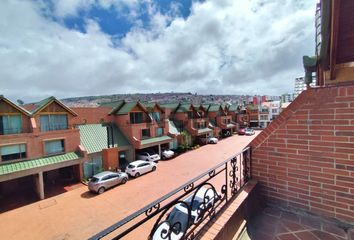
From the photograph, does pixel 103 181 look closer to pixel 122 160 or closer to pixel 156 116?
pixel 122 160

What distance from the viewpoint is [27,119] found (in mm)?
13867

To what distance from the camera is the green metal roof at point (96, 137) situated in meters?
17.6

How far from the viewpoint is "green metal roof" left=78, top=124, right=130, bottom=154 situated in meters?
17.6

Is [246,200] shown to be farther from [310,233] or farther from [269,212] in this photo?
[310,233]

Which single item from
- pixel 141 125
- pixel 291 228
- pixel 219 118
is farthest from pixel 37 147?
pixel 219 118

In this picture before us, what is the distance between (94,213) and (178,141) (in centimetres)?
1696

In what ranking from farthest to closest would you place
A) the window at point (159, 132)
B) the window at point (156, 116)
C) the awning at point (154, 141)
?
the window at point (156, 116), the window at point (159, 132), the awning at point (154, 141)

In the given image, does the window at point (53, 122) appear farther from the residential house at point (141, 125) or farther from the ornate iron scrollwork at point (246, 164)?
the ornate iron scrollwork at point (246, 164)

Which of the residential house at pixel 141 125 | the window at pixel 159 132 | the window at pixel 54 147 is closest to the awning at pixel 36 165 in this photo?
the window at pixel 54 147

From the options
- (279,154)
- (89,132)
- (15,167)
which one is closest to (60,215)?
(15,167)

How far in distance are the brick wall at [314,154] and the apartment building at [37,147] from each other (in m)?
15.4

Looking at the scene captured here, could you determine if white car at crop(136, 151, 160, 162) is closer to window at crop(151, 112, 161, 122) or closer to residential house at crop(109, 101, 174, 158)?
residential house at crop(109, 101, 174, 158)

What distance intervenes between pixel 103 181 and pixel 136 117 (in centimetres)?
913

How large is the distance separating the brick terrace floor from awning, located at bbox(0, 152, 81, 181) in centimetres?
1513
